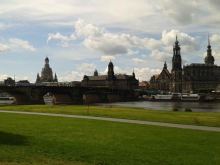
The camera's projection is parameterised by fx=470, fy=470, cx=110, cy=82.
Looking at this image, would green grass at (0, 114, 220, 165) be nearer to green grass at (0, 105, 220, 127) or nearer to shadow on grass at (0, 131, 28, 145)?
shadow on grass at (0, 131, 28, 145)

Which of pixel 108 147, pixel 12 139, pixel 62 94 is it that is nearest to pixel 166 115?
pixel 12 139

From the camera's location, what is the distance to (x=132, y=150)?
65.9ft

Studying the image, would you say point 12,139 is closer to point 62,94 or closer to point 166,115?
point 166,115

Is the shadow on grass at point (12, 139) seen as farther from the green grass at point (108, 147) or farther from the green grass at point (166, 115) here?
the green grass at point (166, 115)

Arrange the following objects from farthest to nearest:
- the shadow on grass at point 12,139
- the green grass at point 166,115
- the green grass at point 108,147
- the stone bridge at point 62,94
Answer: the stone bridge at point 62,94 < the green grass at point 166,115 < the shadow on grass at point 12,139 < the green grass at point 108,147

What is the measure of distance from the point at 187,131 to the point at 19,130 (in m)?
10.1

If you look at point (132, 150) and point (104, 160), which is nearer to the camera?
point (104, 160)

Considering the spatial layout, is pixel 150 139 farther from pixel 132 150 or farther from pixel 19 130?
pixel 19 130

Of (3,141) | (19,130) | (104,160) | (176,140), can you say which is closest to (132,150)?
(104,160)

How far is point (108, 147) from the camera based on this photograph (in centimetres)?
2088

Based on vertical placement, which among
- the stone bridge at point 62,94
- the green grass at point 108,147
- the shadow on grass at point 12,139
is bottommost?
the green grass at point 108,147

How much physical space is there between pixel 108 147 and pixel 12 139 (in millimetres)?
5396

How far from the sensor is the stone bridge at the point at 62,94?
136 metres

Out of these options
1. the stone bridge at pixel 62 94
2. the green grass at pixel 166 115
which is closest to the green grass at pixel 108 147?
the green grass at pixel 166 115
